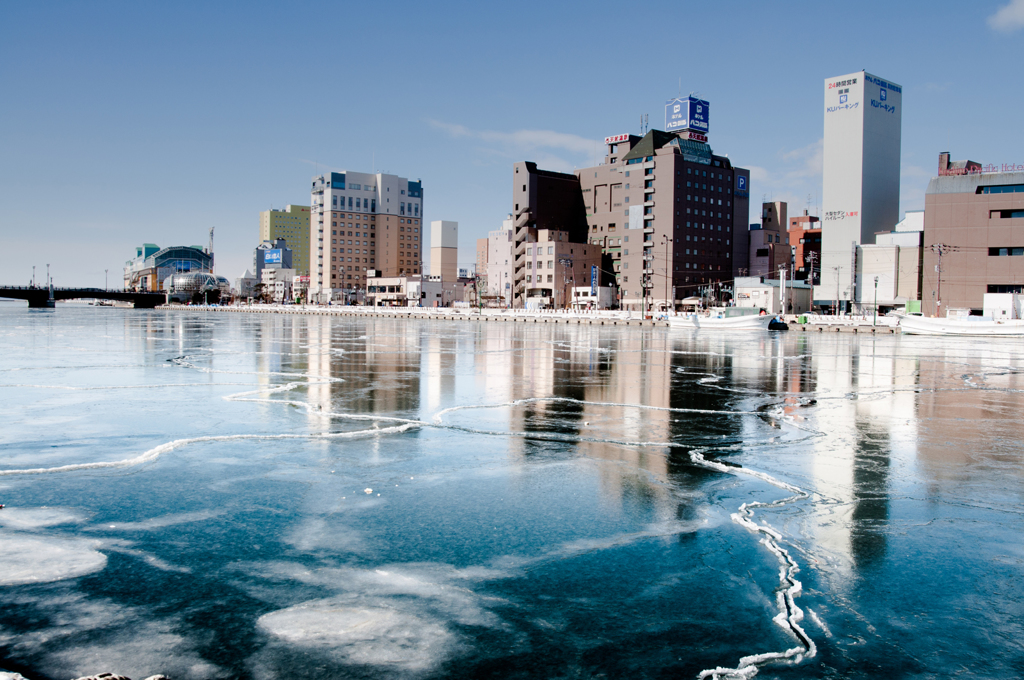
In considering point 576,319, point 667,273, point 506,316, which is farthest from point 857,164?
point 506,316

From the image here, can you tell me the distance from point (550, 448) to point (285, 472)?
12.7 feet

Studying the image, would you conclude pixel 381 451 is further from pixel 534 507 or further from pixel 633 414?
pixel 633 414

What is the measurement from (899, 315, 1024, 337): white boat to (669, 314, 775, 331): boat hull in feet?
40.9

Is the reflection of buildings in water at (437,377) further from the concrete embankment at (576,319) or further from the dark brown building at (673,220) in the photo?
the dark brown building at (673,220)

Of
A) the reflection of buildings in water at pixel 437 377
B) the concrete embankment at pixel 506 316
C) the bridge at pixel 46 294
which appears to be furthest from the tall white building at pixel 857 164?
the bridge at pixel 46 294

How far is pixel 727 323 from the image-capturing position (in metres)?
71.3

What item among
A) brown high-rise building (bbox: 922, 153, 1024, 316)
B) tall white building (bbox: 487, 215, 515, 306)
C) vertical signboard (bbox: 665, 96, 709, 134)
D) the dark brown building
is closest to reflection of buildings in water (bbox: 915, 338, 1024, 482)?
brown high-rise building (bbox: 922, 153, 1024, 316)

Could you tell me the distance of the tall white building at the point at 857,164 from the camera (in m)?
141

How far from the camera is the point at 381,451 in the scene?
1044cm

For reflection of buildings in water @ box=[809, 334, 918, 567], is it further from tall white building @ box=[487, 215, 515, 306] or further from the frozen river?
tall white building @ box=[487, 215, 515, 306]

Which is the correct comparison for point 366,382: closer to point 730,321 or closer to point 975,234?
point 730,321

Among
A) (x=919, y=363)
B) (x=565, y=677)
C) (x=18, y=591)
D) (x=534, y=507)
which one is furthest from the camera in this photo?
(x=919, y=363)

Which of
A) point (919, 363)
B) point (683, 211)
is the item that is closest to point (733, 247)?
point (683, 211)

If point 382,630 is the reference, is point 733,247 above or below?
above
